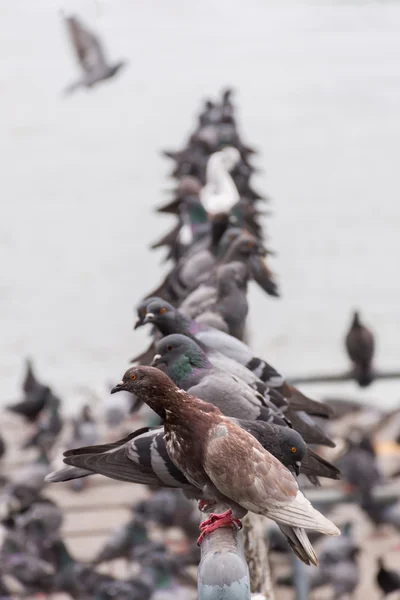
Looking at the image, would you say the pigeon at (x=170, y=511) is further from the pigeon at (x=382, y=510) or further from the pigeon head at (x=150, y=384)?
the pigeon head at (x=150, y=384)

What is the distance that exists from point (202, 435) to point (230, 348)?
1.02 m

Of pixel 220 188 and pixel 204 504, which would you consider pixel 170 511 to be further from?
pixel 204 504

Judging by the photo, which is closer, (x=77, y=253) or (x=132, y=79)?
(x=77, y=253)

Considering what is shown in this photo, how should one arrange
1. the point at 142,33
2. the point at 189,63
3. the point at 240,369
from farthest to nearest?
the point at 142,33 < the point at 189,63 < the point at 240,369

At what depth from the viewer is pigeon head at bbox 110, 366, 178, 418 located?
2760mm

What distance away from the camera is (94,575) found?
241 inches

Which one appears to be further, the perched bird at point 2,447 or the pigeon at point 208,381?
the perched bird at point 2,447

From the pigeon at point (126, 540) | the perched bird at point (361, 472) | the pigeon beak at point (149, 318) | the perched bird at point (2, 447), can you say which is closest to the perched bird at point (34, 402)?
the perched bird at point (2, 447)

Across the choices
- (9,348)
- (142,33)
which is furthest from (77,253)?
(142,33)

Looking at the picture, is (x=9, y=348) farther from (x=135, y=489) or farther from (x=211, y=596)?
(x=211, y=596)

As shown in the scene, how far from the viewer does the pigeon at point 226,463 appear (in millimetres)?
2686

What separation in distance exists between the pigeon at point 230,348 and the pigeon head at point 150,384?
89 cm

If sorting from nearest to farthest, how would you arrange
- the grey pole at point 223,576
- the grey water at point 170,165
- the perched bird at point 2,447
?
the grey pole at point 223,576 < the perched bird at point 2,447 < the grey water at point 170,165

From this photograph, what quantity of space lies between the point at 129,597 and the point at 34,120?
19120mm
